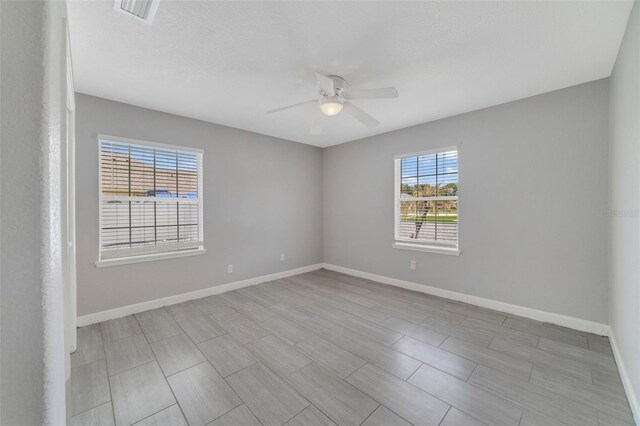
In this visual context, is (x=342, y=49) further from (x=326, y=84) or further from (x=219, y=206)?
(x=219, y=206)

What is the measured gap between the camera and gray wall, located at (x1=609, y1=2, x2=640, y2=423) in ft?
5.32

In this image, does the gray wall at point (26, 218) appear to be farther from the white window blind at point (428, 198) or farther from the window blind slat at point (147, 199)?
the white window blind at point (428, 198)

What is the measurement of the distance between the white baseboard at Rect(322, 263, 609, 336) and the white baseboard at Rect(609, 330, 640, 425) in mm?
180

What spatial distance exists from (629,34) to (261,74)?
2.73 m

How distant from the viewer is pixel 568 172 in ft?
8.96

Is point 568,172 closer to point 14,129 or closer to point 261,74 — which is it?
point 261,74

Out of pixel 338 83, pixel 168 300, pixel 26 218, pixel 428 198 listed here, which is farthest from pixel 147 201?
pixel 428 198

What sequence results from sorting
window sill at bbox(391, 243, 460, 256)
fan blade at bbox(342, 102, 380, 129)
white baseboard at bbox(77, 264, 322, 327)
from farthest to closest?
window sill at bbox(391, 243, 460, 256) → white baseboard at bbox(77, 264, 322, 327) → fan blade at bbox(342, 102, 380, 129)

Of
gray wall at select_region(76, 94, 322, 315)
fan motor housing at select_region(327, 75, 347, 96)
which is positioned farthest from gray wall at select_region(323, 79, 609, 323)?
Answer: fan motor housing at select_region(327, 75, 347, 96)

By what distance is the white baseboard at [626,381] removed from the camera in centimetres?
159

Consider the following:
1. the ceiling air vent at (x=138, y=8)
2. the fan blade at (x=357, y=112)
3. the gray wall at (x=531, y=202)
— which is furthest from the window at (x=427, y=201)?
the ceiling air vent at (x=138, y=8)

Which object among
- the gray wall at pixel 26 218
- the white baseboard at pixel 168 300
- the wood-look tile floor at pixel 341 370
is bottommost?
the wood-look tile floor at pixel 341 370

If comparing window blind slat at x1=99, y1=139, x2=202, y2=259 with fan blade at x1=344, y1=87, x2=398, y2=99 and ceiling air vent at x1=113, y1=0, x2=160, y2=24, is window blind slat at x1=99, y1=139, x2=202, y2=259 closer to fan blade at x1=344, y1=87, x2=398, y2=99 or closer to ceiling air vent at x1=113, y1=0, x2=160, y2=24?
ceiling air vent at x1=113, y1=0, x2=160, y2=24

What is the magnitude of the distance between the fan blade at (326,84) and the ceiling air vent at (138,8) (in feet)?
3.88
